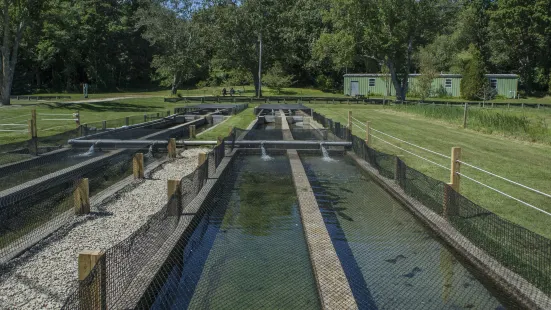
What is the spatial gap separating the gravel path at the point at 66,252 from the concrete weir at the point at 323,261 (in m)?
2.67

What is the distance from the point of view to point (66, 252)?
682 cm

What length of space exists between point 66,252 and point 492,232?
5502 millimetres

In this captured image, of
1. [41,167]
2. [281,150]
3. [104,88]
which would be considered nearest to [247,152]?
[281,150]

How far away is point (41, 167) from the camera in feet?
42.7

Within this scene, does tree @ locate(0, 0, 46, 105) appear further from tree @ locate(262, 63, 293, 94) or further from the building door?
the building door

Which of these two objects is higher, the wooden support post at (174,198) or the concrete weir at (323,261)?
the wooden support post at (174,198)

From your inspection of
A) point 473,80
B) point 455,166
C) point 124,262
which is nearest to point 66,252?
point 124,262

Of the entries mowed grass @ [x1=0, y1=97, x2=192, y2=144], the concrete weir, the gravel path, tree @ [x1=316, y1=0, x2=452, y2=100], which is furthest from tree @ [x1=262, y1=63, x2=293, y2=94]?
the concrete weir

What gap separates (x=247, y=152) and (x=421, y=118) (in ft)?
51.0

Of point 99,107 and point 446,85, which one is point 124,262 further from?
point 446,85

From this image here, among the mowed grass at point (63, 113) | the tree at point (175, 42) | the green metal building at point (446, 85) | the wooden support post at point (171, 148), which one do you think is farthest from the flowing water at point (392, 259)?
the green metal building at point (446, 85)

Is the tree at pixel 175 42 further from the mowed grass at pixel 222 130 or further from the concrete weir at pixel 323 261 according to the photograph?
the concrete weir at pixel 323 261

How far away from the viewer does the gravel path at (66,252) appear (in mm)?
5422

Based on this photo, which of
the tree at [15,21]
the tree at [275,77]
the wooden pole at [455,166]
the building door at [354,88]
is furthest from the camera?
the building door at [354,88]
